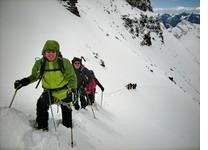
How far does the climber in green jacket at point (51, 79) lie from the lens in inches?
167

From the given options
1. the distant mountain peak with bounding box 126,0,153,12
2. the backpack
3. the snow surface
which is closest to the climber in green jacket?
the snow surface

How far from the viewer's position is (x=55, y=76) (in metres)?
4.29

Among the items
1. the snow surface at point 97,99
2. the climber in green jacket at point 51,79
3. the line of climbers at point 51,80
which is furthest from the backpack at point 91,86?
the climber in green jacket at point 51,79

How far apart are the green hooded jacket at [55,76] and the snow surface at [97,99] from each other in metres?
0.89

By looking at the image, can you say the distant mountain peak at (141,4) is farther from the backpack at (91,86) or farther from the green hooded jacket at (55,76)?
the green hooded jacket at (55,76)

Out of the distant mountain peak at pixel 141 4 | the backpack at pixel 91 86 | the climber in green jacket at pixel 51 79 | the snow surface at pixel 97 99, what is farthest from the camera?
the distant mountain peak at pixel 141 4

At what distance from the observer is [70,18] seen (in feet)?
56.1

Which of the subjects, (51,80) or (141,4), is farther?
(141,4)

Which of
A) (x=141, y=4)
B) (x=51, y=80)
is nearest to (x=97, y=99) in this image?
(x=51, y=80)

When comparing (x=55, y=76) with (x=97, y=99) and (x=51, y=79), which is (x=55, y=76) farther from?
(x=97, y=99)

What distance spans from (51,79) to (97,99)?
6563 millimetres

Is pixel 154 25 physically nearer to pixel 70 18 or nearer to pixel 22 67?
pixel 70 18

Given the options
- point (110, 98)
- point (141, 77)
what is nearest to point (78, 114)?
point (110, 98)
